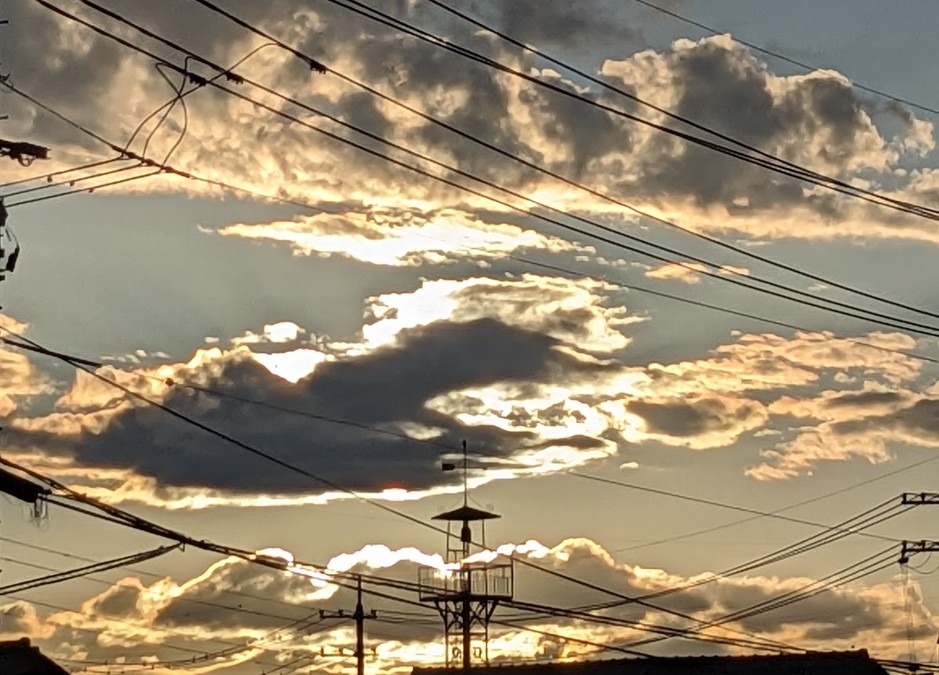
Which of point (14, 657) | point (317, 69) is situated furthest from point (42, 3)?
point (14, 657)

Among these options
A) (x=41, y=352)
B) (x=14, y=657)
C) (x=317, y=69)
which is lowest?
(x=14, y=657)

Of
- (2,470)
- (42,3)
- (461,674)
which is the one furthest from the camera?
(461,674)

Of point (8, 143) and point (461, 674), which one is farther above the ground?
point (8, 143)

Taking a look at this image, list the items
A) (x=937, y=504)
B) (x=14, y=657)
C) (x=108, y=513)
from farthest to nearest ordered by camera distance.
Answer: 1. (x=937, y=504)
2. (x=14, y=657)
3. (x=108, y=513)

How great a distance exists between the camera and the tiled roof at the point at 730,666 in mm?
67062

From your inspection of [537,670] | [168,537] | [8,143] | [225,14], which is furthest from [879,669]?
[225,14]

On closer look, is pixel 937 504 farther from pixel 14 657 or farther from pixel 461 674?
pixel 14 657

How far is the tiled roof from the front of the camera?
2640 inches

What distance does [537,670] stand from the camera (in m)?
68.9

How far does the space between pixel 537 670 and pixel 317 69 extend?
39.8m

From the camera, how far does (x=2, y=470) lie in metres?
41.1

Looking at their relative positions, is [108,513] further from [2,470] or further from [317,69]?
[317,69]

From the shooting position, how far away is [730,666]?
6781cm

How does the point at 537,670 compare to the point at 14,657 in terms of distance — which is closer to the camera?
the point at 14,657
